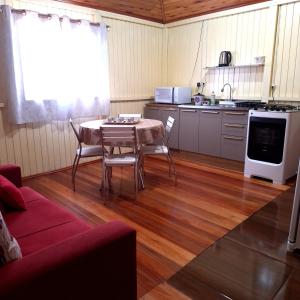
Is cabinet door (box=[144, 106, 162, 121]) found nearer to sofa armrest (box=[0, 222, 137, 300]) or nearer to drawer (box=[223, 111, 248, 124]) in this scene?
drawer (box=[223, 111, 248, 124])

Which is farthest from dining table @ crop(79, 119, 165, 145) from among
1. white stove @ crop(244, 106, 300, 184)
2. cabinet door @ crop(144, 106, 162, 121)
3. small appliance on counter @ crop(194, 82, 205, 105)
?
cabinet door @ crop(144, 106, 162, 121)

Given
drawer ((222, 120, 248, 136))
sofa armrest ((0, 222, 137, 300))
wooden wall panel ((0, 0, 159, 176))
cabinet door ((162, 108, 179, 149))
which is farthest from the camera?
cabinet door ((162, 108, 179, 149))

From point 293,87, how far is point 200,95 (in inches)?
55.0

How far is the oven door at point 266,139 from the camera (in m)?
3.26

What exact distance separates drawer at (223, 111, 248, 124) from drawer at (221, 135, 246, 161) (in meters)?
0.22

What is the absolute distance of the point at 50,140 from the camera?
3805 mm

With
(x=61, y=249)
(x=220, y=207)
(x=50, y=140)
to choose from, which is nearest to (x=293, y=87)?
(x=220, y=207)

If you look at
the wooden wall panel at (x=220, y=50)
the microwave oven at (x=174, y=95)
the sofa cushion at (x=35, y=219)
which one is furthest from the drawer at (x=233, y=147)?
the sofa cushion at (x=35, y=219)

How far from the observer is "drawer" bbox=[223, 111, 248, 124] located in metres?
3.68

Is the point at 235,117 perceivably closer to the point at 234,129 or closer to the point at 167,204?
the point at 234,129

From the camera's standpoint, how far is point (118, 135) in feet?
9.19

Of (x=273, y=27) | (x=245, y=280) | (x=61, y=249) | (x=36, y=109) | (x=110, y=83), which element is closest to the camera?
(x=61, y=249)

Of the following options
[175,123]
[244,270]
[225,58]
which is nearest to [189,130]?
[175,123]

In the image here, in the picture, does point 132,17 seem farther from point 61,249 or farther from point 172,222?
point 61,249
